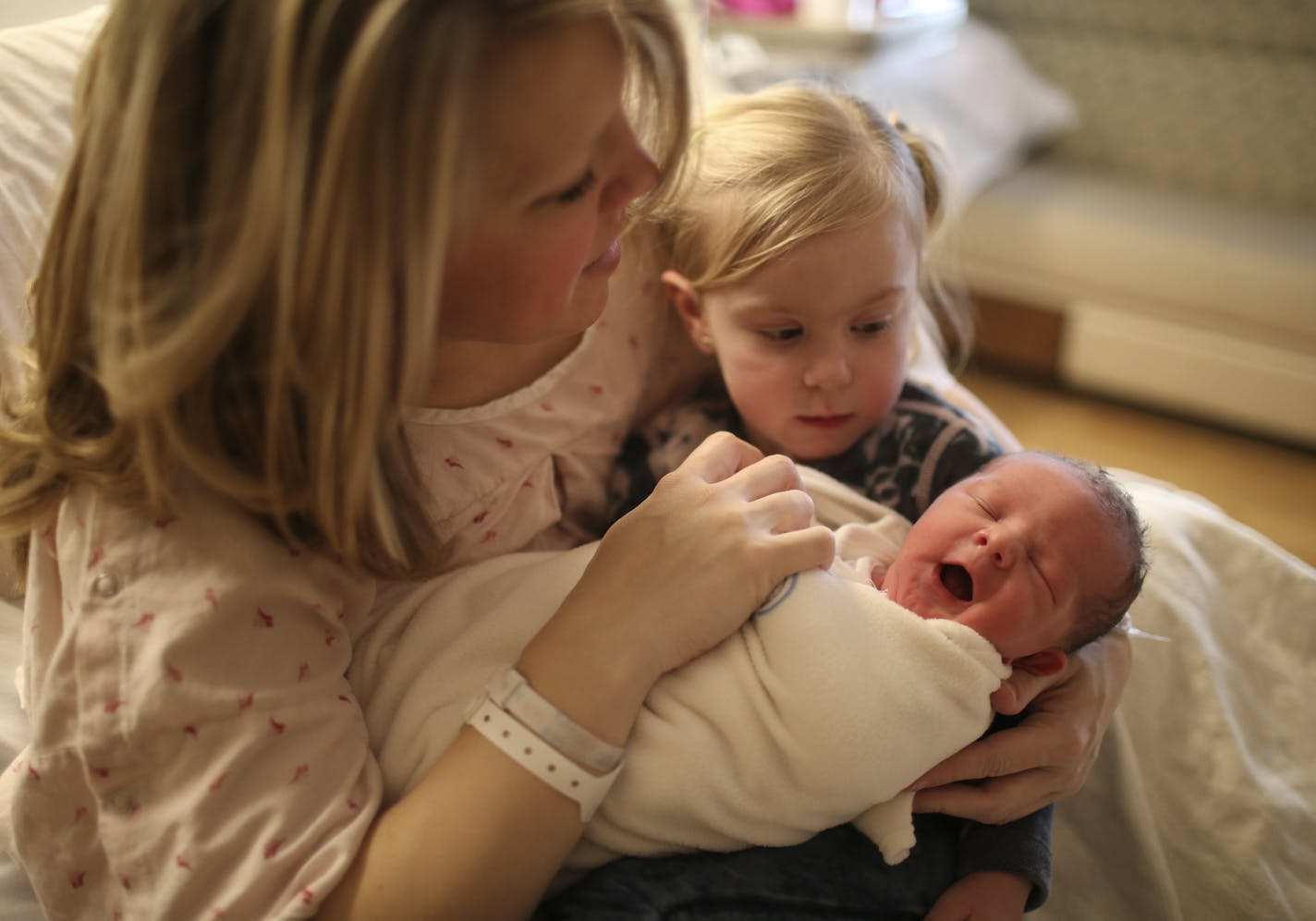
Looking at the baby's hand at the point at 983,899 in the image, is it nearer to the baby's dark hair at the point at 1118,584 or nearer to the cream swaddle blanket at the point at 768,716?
the cream swaddle blanket at the point at 768,716

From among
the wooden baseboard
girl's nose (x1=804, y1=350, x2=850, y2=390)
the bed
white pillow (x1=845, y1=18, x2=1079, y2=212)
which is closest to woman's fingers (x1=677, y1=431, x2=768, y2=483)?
girl's nose (x1=804, y1=350, x2=850, y2=390)

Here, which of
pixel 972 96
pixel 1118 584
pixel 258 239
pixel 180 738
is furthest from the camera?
pixel 972 96

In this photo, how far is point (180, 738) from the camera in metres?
0.78

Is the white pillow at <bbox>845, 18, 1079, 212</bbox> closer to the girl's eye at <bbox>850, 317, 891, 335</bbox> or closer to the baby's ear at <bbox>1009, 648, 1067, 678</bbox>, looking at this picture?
the girl's eye at <bbox>850, 317, 891, 335</bbox>

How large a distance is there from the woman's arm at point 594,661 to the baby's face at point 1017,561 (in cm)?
15

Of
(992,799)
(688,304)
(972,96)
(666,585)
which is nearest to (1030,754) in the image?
(992,799)

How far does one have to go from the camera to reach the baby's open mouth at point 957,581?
1017 millimetres

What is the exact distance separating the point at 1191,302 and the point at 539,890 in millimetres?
2343

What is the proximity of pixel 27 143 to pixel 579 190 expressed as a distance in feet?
2.06

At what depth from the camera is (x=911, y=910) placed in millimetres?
920

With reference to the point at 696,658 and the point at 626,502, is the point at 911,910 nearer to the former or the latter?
the point at 696,658

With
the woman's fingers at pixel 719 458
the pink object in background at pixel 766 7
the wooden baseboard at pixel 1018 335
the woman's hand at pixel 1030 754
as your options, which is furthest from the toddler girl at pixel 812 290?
the wooden baseboard at pixel 1018 335

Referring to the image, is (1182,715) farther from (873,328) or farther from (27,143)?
(27,143)

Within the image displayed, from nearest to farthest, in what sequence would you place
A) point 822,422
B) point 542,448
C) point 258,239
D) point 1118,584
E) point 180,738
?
point 258,239 → point 180,738 → point 1118,584 → point 542,448 → point 822,422
